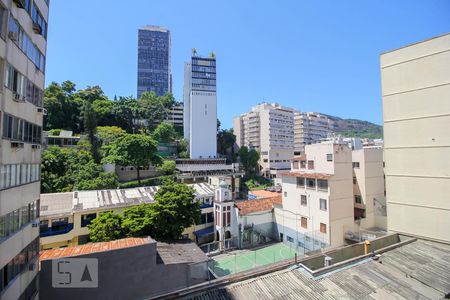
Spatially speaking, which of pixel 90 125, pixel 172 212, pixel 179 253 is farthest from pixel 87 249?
pixel 90 125

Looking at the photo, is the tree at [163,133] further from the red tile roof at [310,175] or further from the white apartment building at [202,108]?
the red tile roof at [310,175]

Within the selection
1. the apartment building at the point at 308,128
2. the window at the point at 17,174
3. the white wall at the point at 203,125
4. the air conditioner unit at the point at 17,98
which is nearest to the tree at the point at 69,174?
the window at the point at 17,174

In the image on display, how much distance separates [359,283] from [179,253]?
1037 cm

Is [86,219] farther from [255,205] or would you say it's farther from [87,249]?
[255,205]

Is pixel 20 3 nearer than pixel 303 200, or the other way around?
pixel 20 3

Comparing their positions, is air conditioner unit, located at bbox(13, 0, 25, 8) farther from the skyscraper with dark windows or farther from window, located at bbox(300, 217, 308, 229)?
the skyscraper with dark windows

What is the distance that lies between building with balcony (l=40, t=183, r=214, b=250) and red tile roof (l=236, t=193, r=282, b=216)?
5131 mm

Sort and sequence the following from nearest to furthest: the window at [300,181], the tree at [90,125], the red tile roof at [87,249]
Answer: the red tile roof at [87,249], the window at [300,181], the tree at [90,125]

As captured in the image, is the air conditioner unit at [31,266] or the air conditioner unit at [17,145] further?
the air conditioner unit at [31,266]

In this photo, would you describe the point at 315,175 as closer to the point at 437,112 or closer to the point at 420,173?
the point at 420,173

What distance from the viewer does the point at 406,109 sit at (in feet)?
43.8

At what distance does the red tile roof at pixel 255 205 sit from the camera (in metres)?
25.0

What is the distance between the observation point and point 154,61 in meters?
111

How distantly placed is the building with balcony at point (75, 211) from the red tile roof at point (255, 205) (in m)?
5.13
